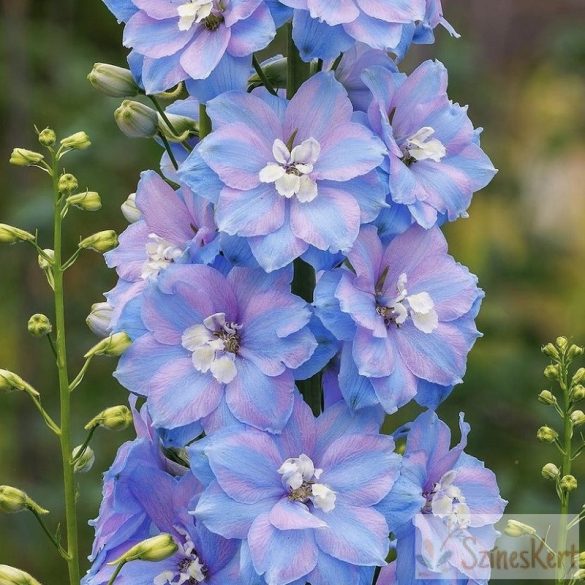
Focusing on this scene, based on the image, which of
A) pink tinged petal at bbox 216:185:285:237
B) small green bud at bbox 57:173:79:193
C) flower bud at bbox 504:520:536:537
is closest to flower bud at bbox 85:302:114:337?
small green bud at bbox 57:173:79:193

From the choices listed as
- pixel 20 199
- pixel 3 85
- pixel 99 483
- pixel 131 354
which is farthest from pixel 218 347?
pixel 3 85

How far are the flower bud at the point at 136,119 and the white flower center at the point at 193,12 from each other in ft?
0.52

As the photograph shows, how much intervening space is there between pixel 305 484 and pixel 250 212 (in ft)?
1.20

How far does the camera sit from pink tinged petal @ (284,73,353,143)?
1.60 meters

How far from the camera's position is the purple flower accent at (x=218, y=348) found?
156 cm

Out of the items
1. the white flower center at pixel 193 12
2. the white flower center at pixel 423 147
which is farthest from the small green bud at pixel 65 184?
the white flower center at pixel 423 147

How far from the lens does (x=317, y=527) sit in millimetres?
1528

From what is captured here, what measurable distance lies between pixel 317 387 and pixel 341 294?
0.68ft

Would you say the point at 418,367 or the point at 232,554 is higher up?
the point at 418,367

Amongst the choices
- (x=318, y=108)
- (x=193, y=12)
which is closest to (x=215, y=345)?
(x=318, y=108)

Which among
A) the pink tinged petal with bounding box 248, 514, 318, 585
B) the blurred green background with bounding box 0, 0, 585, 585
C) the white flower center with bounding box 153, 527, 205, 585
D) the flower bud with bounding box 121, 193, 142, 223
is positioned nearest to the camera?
the pink tinged petal with bounding box 248, 514, 318, 585

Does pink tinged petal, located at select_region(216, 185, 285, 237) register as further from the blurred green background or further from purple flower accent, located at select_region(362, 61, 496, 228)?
the blurred green background

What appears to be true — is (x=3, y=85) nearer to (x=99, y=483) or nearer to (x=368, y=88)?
(x=99, y=483)

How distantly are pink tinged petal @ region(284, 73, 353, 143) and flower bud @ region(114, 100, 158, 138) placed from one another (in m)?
0.23
